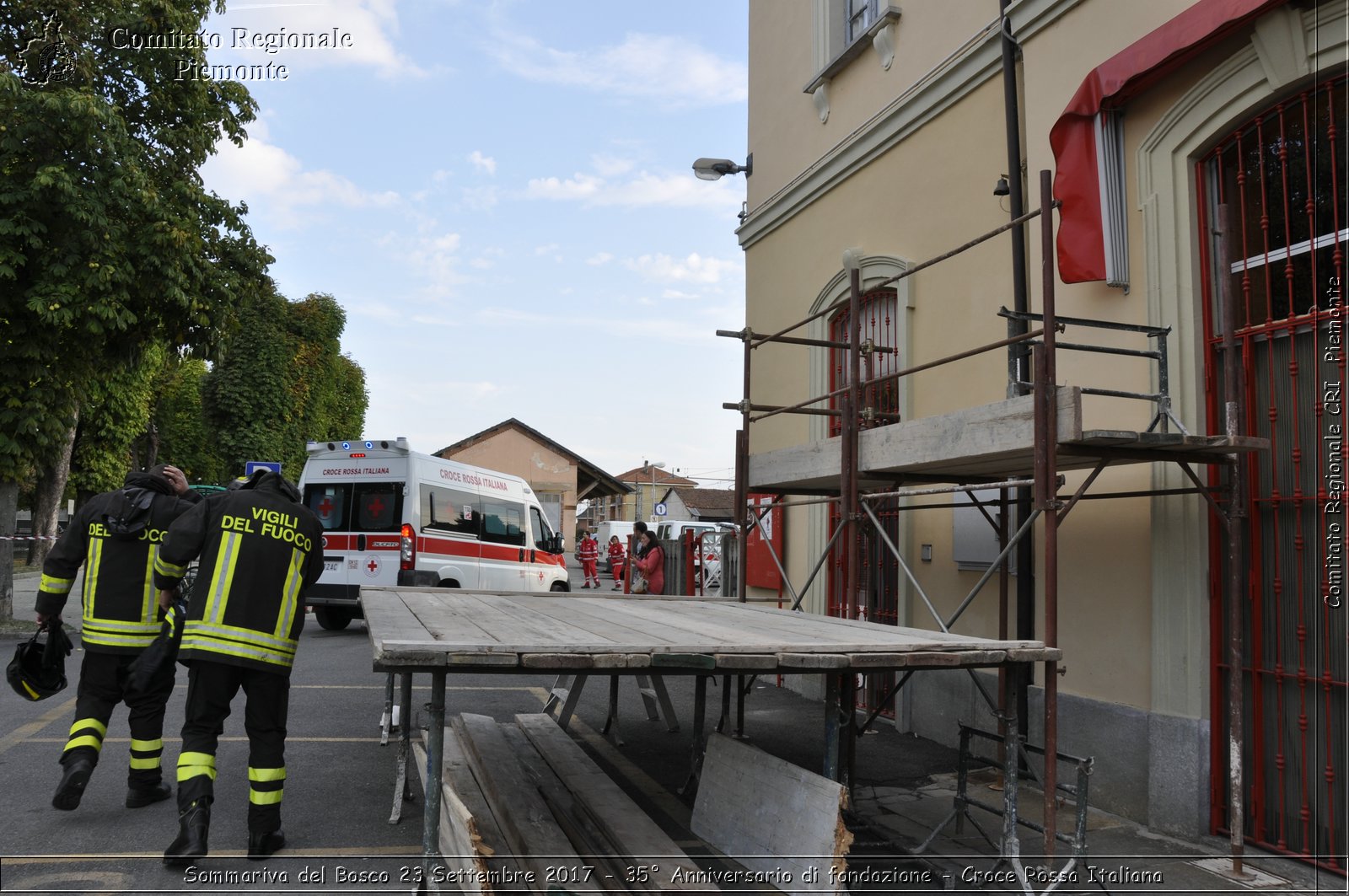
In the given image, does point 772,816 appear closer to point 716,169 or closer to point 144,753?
point 144,753

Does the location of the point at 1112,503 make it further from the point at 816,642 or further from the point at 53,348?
the point at 53,348

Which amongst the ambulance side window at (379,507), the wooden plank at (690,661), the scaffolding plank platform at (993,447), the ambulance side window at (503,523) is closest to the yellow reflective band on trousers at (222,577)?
the wooden plank at (690,661)

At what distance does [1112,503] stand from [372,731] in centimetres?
544

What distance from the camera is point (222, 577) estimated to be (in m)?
4.60

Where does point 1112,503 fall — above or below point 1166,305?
below

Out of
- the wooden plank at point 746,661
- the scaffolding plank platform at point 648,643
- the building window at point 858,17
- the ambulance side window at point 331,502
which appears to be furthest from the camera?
the ambulance side window at point 331,502

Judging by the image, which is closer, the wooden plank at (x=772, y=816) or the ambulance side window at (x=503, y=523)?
the wooden plank at (x=772, y=816)

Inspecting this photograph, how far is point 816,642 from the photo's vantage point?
13.5 ft

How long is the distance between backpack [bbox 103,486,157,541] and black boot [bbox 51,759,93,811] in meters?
1.17

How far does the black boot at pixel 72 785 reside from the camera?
5.08m

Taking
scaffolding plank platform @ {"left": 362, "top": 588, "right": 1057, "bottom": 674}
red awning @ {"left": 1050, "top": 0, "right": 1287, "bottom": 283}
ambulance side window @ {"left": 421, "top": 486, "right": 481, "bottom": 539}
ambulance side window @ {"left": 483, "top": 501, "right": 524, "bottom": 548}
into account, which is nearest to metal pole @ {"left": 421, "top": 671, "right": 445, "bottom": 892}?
scaffolding plank platform @ {"left": 362, "top": 588, "right": 1057, "bottom": 674}

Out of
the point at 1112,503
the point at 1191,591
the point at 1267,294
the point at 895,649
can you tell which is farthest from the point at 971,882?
the point at 1267,294

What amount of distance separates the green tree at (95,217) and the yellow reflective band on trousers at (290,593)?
7757 millimetres

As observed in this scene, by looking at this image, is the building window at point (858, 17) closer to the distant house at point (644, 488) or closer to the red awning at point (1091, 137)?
the red awning at point (1091, 137)
